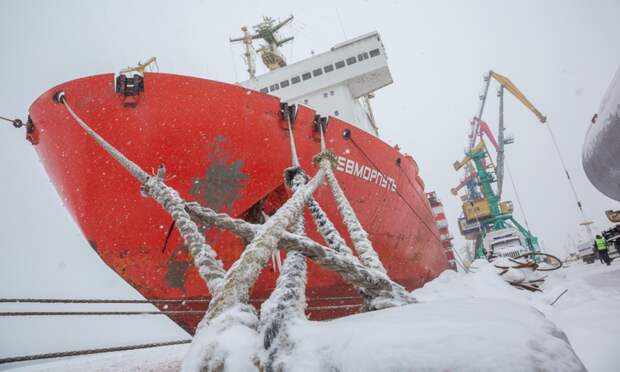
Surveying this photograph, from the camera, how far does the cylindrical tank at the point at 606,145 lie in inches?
227

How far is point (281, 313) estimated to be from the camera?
99cm

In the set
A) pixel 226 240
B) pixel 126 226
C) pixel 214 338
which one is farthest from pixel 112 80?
pixel 214 338

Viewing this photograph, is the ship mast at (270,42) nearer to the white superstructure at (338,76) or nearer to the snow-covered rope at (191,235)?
the white superstructure at (338,76)

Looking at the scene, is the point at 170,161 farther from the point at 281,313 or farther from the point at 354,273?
the point at 281,313

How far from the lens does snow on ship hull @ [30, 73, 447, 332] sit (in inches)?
143

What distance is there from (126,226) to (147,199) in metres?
0.42

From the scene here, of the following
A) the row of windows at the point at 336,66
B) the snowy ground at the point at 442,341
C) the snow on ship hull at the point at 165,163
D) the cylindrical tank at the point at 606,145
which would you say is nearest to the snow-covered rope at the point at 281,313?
the snowy ground at the point at 442,341

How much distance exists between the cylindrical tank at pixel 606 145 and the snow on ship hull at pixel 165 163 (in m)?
5.87

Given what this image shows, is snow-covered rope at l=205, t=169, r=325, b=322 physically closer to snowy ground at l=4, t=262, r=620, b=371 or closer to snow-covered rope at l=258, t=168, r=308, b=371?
snow-covered rope at l=258, t=168, r=308, b=371

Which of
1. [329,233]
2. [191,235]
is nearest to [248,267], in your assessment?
[191,235]

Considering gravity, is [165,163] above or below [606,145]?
above

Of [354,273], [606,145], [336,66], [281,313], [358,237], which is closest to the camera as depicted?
[281,313]

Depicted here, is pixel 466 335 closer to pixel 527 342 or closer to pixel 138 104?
pixel 527 342

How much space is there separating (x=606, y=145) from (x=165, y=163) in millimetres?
8213
